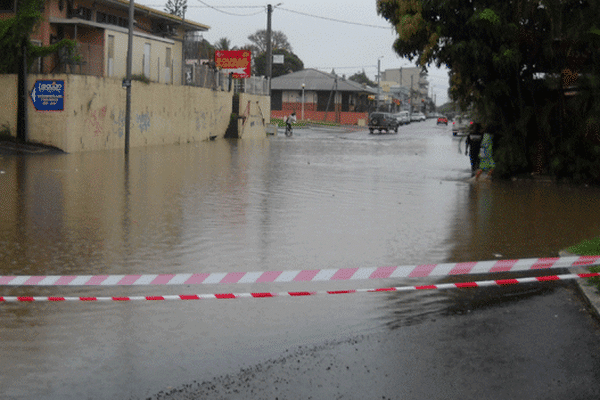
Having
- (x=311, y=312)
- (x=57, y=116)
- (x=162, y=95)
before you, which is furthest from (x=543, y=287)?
(x=162, y=95)

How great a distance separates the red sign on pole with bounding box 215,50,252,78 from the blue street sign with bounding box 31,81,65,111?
71.6 ft

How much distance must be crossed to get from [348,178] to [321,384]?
1662 cm

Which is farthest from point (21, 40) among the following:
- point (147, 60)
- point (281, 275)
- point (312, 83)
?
point (312, 83)

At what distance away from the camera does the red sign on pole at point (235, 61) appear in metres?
51.2

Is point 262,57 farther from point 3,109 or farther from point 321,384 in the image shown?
point 321,384

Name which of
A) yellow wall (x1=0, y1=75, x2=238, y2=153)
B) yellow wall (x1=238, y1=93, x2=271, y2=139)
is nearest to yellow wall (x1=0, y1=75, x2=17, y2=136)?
yellow wall (x1=0, y1=75, x2=238, y2=153)

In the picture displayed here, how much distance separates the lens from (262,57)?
356 ft

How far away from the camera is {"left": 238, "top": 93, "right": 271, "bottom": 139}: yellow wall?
5072 cm

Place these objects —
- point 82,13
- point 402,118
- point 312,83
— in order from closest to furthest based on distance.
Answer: point 82,13, point 312,83, point 402,118

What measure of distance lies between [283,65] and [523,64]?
92.8m

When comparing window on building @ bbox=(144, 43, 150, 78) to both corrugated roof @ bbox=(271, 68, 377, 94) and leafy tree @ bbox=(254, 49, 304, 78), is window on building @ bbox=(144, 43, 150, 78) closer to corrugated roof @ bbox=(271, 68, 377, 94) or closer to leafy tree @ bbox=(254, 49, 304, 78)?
corrugated roof @ bbox=(271, 68, 377, 94)

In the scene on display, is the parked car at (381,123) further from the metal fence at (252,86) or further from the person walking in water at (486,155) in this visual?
the person walking in water at (486,155)

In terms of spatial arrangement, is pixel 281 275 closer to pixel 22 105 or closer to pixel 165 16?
pixel 22 105

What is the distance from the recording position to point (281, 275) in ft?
24.5
